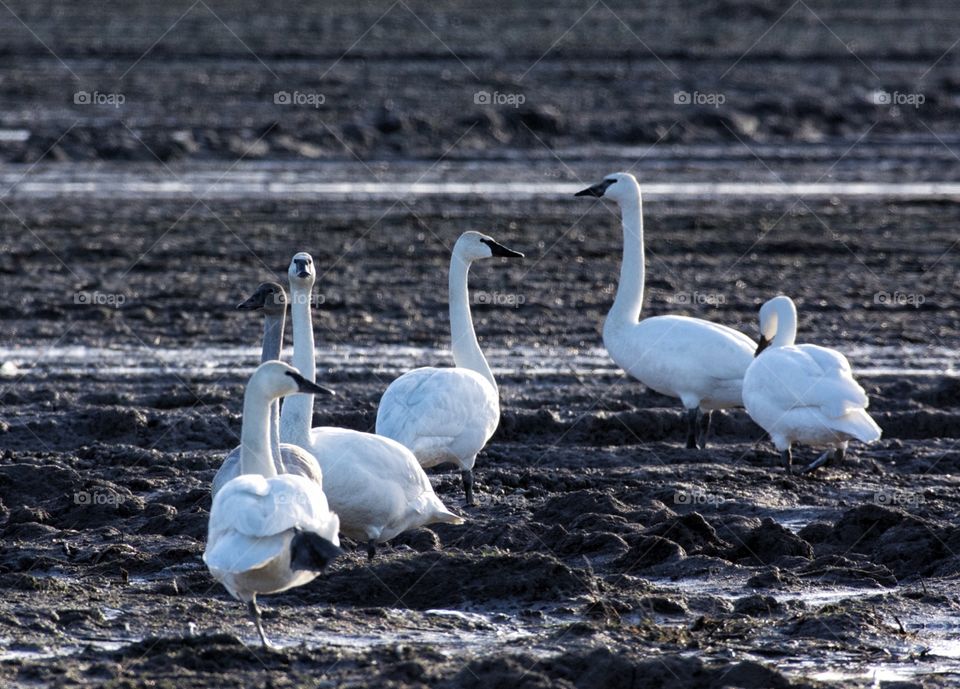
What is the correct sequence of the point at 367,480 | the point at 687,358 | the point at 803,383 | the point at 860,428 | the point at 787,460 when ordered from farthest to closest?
the point at 687,358 → the point at 787,460 → the point at 803,383 → the point at 860,428 → the point at 367,480

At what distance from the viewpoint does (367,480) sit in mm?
7391

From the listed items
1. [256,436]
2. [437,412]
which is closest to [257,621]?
[256,436]

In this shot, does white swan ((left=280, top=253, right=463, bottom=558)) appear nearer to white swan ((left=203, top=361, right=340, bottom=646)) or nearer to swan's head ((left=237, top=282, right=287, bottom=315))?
swan's head ((left=237, top=282, right=287, bottom=315))

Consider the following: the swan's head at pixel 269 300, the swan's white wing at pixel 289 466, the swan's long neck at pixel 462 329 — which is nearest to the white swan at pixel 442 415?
the swan's long neck at pixel 462 329

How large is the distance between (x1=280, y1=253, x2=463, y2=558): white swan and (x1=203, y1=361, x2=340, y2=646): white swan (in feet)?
3.49

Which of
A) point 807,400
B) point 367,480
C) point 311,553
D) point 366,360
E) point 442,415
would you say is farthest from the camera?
point 366,360

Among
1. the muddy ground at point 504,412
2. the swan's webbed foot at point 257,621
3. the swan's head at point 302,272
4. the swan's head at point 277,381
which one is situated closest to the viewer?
the swan's webbed foot at point 257,621

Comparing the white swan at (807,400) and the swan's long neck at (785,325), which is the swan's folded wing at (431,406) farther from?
the swan's long neck at (785,325)

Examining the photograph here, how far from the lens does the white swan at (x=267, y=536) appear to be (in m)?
5.73

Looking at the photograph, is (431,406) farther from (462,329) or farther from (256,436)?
(256,436)

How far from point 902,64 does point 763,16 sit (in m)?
12.7

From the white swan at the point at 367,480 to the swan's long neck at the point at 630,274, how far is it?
3531 millimetres

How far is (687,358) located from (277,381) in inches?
172

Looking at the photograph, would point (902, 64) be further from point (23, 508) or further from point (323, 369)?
point (23, 508)
